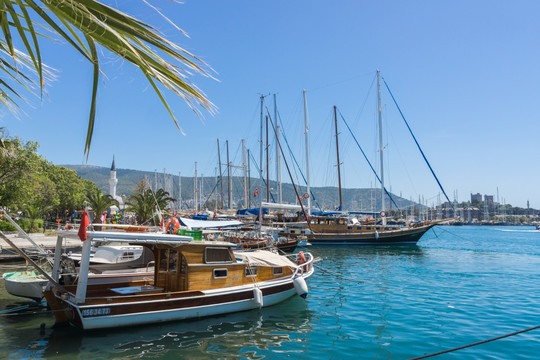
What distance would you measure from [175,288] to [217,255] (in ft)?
5.96

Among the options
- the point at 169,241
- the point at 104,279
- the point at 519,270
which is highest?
the point at 169,241

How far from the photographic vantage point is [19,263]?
75.8ft

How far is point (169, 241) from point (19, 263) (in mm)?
17081

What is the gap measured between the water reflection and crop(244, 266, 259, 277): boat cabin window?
5.32 feet

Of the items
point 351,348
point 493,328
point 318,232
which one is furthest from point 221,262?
point 318,232

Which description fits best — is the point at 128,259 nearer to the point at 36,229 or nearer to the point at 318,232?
the point at 36,229

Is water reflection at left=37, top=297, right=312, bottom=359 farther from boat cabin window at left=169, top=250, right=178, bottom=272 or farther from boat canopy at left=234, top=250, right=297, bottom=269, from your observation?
boat canopy at left=234, top=250, right=297, bottom=269

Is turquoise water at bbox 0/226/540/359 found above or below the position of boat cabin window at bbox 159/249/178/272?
below

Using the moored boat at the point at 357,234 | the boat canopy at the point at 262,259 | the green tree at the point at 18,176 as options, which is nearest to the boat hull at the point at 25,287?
the boat canopy at the point at 262,259

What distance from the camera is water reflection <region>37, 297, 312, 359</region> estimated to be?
32.3 feet

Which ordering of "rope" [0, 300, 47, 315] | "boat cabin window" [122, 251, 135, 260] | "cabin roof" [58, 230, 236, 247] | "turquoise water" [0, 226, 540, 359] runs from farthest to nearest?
"boat cabin window" [122, 251, 135, 260]
"rope" [0, 300, 47, 315]
"cabin roof" [58, 230, 236, 247]
"turquoise water" [0, 226, 540, 359]

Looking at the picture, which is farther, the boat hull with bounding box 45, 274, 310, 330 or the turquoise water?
the boat hull with bounding box 45, 274, 310, 330

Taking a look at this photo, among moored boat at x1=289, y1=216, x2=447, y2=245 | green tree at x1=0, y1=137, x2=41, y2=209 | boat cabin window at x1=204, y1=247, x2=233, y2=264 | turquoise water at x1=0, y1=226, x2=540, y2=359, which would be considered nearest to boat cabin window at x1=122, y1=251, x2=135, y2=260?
turquoise water at x1=0, y1=226, x2=540, y2=359

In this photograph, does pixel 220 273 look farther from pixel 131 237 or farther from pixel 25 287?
pixel 25 287
